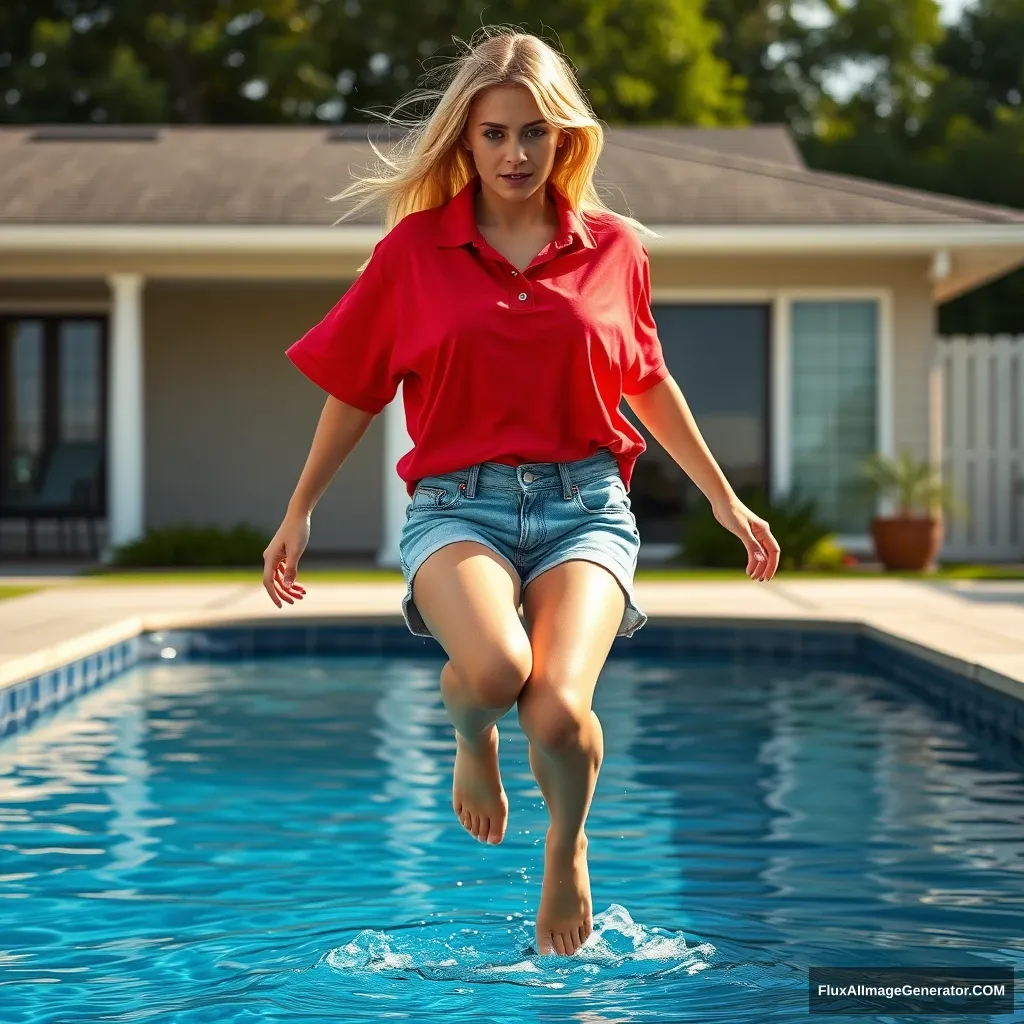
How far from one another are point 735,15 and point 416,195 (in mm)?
29641

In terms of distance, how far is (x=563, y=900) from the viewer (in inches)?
115

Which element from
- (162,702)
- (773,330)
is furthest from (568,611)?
(773,330)

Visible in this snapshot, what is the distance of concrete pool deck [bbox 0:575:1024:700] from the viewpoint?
22.2 ft

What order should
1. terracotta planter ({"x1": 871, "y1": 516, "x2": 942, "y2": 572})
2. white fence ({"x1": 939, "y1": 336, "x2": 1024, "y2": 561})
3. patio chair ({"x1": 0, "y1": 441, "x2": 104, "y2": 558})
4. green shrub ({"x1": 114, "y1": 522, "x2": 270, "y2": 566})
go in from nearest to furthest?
terracotta planter ({"x1": 871, "y1": 516, "x2": 942, "y2": 572})
green shrub ({"x1": 114, "y1": 522, "x2": 270, "y2": 566})
white fence ({"x1": 939, "y1": 336, "x2": 1024, "y2": 561})
patio chair ({"x1": 0, "y1": 441, "x2": 104, "y2": 558})

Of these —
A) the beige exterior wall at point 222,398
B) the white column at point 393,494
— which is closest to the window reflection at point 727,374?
the white column at point 393,494

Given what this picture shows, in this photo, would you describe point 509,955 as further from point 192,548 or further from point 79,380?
point 79,380

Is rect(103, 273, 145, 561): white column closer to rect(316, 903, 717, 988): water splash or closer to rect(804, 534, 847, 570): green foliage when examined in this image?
rect(804, 534, 847, 570): green foliage

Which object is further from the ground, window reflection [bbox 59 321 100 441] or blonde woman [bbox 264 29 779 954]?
window reflection [bbox 59 321 100 441]

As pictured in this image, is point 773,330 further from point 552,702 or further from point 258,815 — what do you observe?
point 552,702

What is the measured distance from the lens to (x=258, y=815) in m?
4.93

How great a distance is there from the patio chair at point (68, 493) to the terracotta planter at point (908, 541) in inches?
255

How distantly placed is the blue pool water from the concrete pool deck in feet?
0.97

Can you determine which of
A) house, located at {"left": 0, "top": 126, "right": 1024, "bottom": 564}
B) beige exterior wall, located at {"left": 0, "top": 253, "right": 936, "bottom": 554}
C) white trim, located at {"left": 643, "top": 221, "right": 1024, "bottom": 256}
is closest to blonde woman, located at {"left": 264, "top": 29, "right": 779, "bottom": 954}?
house, located at {"left": 0, "top": 126, "right": 1024, "bottom": 564}

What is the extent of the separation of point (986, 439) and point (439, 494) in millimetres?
11738
